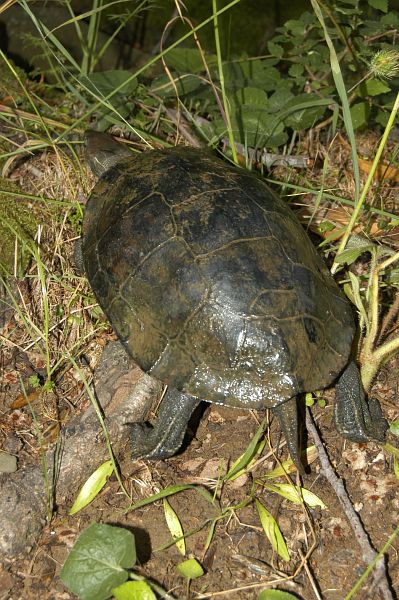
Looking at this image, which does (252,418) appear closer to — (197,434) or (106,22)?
(197,434)

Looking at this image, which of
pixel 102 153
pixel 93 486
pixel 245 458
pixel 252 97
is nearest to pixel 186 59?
pixel 252 97

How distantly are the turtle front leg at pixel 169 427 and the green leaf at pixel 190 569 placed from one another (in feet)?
1.36

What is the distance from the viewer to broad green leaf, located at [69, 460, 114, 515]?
230 centimetres

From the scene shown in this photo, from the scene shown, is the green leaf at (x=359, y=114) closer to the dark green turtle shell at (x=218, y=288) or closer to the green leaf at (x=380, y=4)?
the green leaf at (x=380, y=4)

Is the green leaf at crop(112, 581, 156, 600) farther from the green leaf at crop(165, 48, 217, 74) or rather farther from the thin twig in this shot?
the green leaf at crop(165, 48, 217, 74)

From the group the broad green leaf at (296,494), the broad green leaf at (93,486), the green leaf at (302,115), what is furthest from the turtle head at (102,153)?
the broad green leaf at (296,494)

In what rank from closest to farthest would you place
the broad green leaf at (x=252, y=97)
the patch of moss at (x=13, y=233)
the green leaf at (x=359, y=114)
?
the patch of moss at (x=13, y=233), the green leaf at (x=359, y=114), the broad green leaf at (x=252, y=97)

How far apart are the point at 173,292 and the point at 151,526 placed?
0.87 meters

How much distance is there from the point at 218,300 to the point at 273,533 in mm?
874

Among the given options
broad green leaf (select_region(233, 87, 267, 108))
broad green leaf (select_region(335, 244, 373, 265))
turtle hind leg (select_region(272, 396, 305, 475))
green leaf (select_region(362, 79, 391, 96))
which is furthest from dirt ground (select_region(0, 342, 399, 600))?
broad green leaf (select_region(233, 87, 267, 108))

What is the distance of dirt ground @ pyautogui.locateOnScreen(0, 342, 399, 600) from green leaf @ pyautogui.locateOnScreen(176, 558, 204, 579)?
3 cm

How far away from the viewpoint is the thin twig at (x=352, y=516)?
209 cm

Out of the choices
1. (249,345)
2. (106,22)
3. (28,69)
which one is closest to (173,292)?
(249,345)

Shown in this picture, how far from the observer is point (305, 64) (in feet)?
11.2
